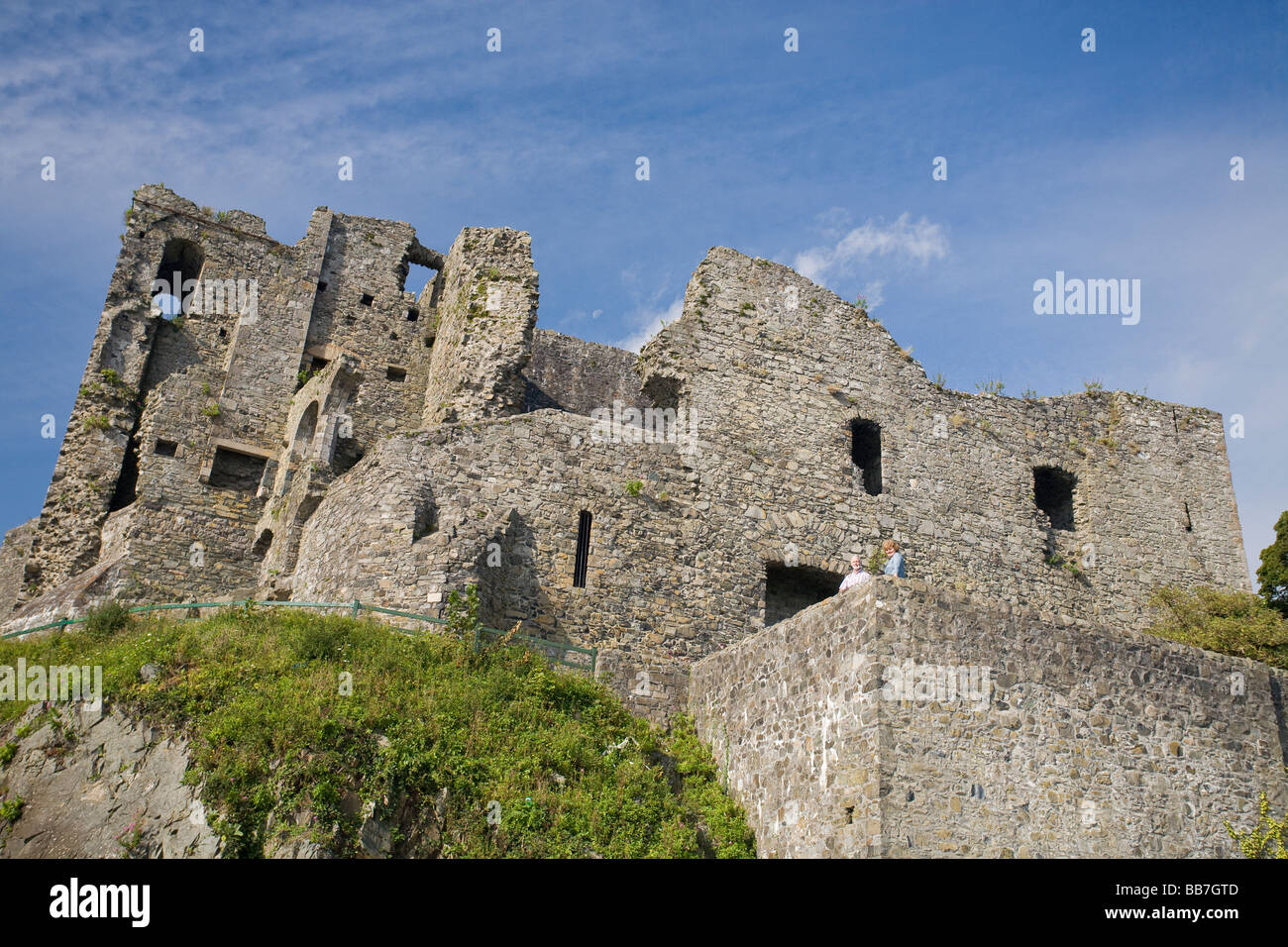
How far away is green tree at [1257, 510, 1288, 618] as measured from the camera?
78.3ft

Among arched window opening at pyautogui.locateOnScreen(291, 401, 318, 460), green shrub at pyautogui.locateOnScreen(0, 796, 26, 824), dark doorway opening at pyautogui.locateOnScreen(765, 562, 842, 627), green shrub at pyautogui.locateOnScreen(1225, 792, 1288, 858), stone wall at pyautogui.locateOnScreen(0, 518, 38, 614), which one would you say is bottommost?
green shrub at pyautogui.locateOnScreen(1225, 792, 1288, 858)

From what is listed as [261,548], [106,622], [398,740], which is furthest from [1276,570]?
[106,622]

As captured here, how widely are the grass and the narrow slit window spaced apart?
2081mm

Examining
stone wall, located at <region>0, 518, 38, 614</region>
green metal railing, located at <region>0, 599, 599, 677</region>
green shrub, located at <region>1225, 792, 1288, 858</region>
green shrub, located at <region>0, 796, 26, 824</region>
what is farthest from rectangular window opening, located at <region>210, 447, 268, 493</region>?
green shrub, located at <region>1225, 792, 1288, 858</region>

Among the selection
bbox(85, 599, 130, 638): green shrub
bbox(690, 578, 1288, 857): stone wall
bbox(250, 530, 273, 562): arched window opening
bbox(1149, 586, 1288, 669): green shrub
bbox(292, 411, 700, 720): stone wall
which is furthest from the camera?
bbox(250, 530, 273, 562): arched window opening

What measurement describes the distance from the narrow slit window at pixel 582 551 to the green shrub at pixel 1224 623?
1042 cm

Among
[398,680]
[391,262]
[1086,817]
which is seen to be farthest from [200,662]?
[391,262]

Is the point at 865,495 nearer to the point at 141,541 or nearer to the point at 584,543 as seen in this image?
the point at 584,543

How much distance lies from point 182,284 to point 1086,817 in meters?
21.9

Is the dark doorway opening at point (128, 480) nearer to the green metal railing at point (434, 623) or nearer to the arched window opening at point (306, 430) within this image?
the arched window opening at point (306, 430)

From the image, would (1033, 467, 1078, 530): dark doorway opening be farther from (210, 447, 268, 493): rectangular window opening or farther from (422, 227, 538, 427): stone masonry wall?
(210, 447, 268, 493): rectangular window opening

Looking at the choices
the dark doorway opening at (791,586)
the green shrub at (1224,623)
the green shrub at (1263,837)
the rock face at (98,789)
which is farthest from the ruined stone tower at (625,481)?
the rock face at (98,789)

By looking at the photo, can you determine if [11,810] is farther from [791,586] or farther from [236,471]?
[236,471]

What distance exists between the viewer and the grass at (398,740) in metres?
11.0
